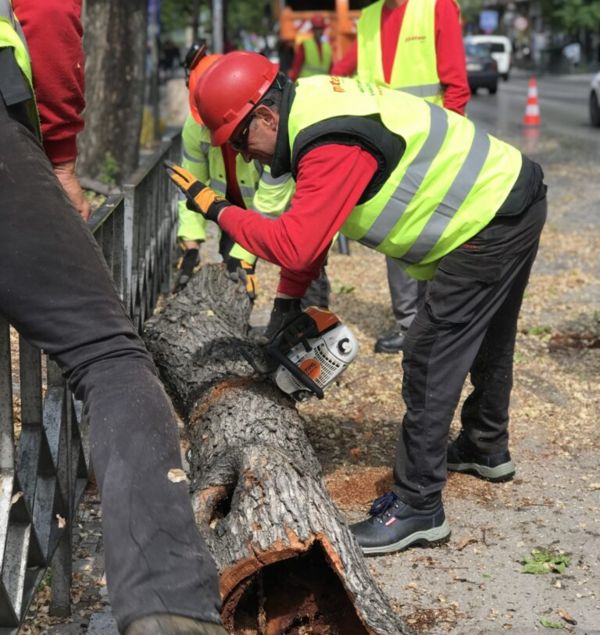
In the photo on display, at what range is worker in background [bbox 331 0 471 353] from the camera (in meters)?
5.78

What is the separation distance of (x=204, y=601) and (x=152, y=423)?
0.39m

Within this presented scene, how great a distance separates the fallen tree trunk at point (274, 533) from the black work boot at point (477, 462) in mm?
864

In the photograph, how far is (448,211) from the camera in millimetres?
3564

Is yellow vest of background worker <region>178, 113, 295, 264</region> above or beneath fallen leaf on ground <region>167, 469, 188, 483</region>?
beneath

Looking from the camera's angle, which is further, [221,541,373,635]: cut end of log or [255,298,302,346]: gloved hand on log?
[255,298,302,346]: gloved hand on log

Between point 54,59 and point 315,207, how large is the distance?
3.28 ft

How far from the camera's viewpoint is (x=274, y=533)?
9.70ft

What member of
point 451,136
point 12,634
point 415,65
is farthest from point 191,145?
point 12,634

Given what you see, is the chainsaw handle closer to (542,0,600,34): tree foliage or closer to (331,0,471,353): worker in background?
(331,0,471,353): worker in background

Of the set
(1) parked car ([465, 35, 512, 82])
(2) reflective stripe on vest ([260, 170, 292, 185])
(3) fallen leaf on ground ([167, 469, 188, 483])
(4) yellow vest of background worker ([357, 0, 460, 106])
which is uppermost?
(4) yellow vest of background worker ([357, 0, 460, 106])

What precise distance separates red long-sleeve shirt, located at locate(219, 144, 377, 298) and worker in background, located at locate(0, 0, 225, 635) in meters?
1.13

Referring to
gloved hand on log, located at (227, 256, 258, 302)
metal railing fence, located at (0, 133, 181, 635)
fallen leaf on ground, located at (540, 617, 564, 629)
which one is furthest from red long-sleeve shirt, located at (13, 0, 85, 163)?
fallen leaf on ground, located at (540, 617, 564, 629)

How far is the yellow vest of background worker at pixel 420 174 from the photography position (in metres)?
3.41

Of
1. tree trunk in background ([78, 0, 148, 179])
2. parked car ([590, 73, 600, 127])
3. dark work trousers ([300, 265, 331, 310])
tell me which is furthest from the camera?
parked car ([590, 73, 600, 127])
